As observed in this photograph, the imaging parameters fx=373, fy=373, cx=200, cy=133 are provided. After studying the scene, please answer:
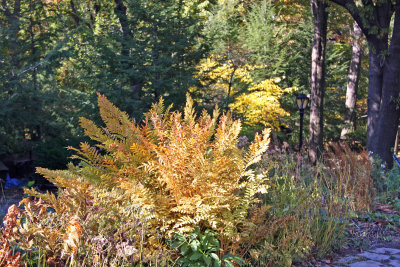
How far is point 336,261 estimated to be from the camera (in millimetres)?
3447

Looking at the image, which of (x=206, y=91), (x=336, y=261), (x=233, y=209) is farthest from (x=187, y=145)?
(x=206, y=91)

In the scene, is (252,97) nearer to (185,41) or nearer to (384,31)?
(185,41)

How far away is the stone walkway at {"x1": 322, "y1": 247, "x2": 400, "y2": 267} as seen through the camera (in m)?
3.35

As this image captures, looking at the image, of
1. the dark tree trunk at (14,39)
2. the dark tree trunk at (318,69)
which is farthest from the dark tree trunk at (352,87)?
the dark tree trunk at (14,39)

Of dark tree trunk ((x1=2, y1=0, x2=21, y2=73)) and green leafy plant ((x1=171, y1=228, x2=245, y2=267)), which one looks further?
dark tree trunk ((x1=2, y1=0, x2=21, y2=73))

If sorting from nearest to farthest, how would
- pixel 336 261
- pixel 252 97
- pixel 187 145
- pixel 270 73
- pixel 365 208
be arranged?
pixel 187 145 → pixel 336 261 → pixel 365 208 → pixel 252 97 → pixel 270 73

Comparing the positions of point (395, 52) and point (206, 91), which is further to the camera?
point (206, 91)

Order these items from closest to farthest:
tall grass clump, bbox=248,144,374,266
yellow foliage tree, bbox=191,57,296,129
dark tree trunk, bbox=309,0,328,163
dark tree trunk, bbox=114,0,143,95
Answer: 1. tall grass clump, bbox=248,144,374,266
2. dark tree trunk, bbox=114,0,143,95
3. dark tree trunk, bbox=309,0,328,163
4. yellow foliage tree, bbox=191,57,296,129

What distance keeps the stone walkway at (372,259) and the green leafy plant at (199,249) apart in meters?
1.19

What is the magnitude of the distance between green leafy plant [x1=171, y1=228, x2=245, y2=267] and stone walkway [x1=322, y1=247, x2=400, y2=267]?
3.91 feet

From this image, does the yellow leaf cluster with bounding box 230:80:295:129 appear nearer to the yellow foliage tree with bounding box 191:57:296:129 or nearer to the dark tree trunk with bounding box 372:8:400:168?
the yellow foliage tree with bounding box 191:57:296:129

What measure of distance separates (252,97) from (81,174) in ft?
31.6

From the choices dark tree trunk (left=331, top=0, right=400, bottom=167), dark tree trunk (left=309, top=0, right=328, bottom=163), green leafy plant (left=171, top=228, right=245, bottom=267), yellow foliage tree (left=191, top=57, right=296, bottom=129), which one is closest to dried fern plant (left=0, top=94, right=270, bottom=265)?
green leafy plant (left=171, top=228, right=245, bottom=267)

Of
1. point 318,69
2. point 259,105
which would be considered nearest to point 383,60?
point 318,69
